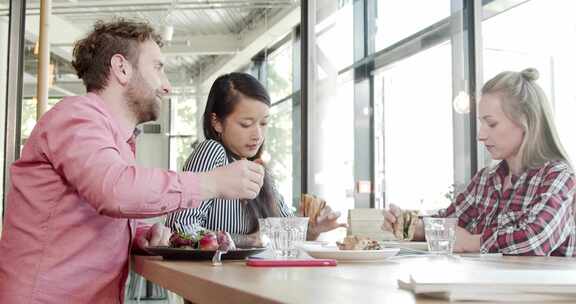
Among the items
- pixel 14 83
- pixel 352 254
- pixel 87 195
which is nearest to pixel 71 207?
pixel 87 195

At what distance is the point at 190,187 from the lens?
1.35m

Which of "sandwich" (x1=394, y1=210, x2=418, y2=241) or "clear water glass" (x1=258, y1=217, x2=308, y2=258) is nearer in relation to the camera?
"clear water glass" (x1=258, y1=217, x2=308, y2=258)

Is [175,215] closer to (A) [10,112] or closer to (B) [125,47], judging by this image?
(B) [125,47]

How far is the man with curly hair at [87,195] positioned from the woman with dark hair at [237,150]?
0.40 meters

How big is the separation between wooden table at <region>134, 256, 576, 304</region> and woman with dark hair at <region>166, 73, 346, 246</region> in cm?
63

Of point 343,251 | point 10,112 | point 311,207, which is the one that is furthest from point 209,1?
point 343,251

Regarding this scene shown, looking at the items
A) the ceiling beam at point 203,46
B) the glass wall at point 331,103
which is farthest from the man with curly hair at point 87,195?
the ceiling beam at point 203,46

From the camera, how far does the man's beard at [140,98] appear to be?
1755mm

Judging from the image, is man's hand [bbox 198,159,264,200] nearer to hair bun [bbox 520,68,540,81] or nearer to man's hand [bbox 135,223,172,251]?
man's hand [bbox 135,223,172,251]

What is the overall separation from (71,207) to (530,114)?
1495 mm

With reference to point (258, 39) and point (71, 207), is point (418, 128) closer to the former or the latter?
point (71, 207)

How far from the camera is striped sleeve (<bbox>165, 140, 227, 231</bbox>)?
1968mm

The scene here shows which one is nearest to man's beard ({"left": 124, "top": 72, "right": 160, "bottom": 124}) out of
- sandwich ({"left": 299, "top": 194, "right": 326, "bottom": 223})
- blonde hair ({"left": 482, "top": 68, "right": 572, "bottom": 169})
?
sandwich ({"left": 299, "top": 194, "right": 326, "bottom": 223})

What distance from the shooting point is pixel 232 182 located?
52.9 inches
